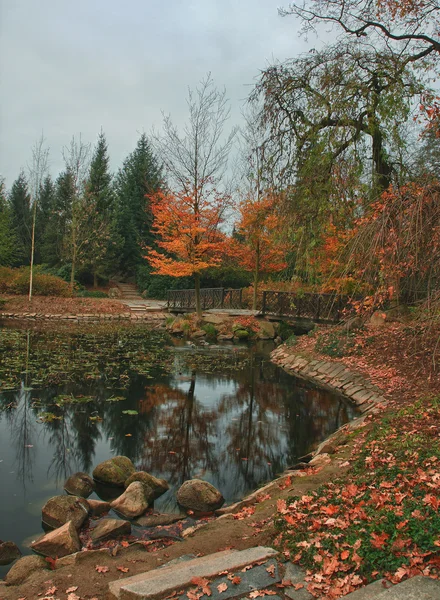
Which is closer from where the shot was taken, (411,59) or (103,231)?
(411,59)

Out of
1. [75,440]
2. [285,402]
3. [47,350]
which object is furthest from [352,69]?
[47,350]

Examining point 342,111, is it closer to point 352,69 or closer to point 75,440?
point 352,69

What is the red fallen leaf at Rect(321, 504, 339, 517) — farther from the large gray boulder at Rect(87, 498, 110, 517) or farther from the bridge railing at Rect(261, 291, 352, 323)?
the bridge railing at Rect(261, 291, 352, 323)

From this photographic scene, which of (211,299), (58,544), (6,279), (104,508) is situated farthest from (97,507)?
(6,279)

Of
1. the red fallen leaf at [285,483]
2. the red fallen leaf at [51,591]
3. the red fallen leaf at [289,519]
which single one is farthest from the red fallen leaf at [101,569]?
the red fallen leaf at [285,483]

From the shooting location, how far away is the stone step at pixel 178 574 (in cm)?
262

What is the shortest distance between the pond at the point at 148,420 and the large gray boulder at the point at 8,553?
0.52 feet

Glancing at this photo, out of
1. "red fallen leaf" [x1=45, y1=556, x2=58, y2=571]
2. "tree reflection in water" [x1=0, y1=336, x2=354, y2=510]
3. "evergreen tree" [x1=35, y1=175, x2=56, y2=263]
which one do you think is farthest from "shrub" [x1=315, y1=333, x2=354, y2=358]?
"evergreen tree" [x1=35, y1=175, x2=56, y2=263]

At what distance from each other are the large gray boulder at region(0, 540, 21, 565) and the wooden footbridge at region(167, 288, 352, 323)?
8426mm

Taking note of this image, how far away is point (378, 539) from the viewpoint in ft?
9.42

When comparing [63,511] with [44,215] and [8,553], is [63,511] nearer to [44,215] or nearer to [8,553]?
[8,553]

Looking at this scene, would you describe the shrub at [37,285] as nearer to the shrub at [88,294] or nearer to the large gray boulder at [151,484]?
the shrub at [88,294]

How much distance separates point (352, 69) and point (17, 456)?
921 cm

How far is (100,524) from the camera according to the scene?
4.40m
